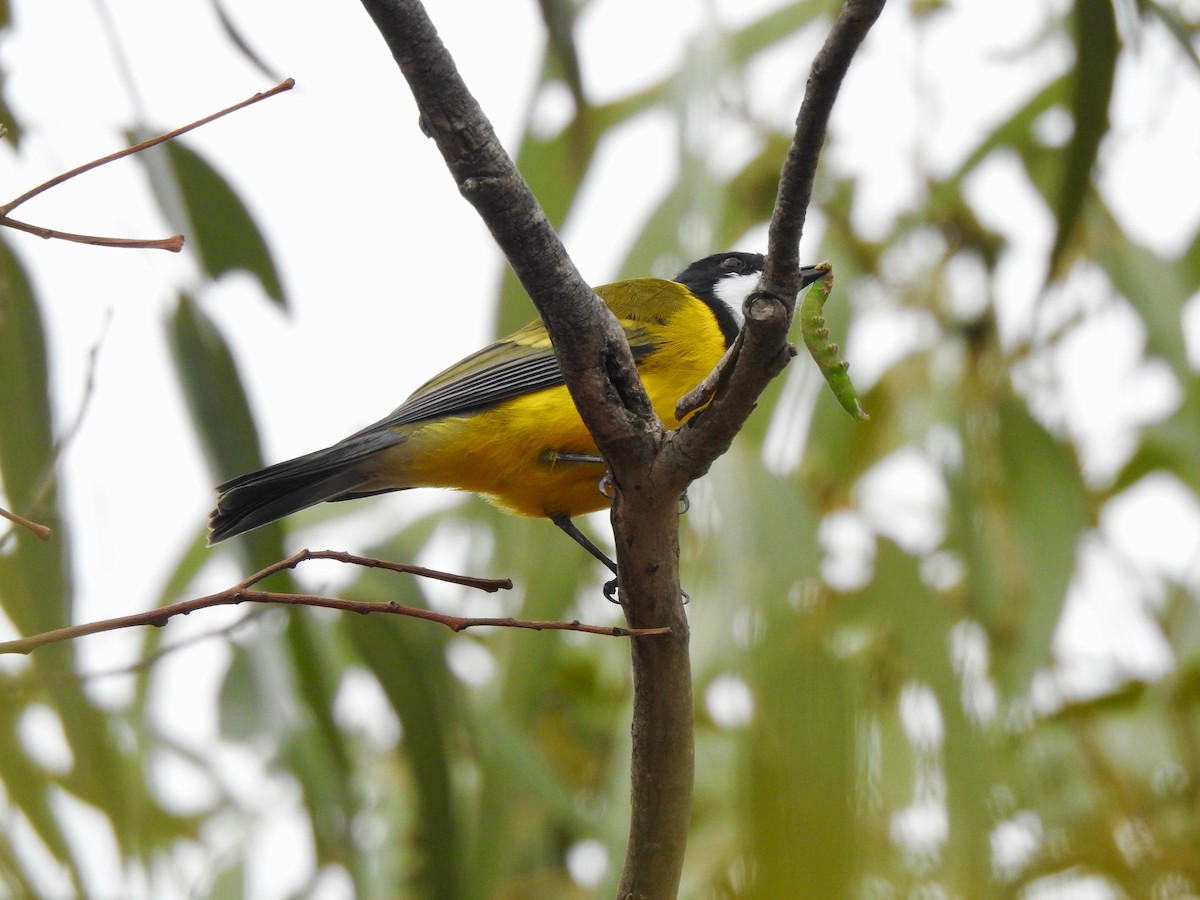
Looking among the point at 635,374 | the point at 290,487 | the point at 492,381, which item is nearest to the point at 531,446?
the point at 492,381

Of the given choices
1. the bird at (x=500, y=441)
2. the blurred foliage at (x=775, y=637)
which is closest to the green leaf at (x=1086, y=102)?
the blurred foliage at (x=775, y=637)

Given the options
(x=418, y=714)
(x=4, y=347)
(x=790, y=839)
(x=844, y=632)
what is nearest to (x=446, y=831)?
(x=418, y=714)

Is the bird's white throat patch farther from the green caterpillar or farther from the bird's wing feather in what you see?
the green caterpillar

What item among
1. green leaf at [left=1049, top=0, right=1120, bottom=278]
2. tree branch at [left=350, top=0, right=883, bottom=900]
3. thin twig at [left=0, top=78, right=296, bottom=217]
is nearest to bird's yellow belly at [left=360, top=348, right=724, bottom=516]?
green leaf at [left=1049, top=0, right=1120, bottom=278]

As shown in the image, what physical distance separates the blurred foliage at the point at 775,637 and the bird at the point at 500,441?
0.73 ft

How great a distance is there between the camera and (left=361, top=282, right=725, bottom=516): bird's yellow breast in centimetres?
248

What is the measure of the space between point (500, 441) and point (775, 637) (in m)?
0.67

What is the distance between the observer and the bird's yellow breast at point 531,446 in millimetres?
2482

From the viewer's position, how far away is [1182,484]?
381 cm

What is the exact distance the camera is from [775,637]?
2.58 meters

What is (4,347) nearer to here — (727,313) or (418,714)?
(418,714)

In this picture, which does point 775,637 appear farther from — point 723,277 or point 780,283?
point 780,283

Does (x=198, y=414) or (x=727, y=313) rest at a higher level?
(x=727, y=313)

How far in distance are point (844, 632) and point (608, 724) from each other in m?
1.06
